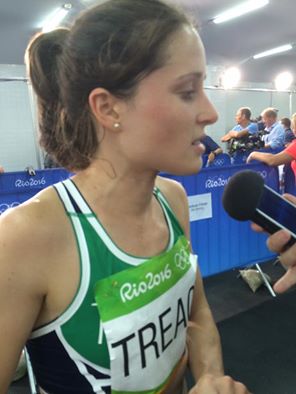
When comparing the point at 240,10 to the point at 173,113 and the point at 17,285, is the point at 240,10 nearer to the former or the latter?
the point at 173,113

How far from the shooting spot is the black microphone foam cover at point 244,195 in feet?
1.90

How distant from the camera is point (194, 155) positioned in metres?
0.71

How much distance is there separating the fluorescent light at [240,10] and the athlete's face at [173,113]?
6.69 m

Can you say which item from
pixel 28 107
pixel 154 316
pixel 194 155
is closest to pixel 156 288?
pixel 154 316

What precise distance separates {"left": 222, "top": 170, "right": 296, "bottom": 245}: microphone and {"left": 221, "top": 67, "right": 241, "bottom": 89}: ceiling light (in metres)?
9.72

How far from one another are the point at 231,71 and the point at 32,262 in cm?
1027

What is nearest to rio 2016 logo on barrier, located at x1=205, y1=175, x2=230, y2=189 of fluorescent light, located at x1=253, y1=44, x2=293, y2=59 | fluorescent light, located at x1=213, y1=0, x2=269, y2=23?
fluorescent light, located at x1=213, y1=0, x2=269, y2=23

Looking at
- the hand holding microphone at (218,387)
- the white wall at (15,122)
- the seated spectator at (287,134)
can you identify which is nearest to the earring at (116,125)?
the hand holding microphone at (218,387)

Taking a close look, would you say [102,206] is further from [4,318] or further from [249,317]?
[249,317]

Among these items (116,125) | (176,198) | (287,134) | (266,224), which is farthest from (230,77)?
(266,224)

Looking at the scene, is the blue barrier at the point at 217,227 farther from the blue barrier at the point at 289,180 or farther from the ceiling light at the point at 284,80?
the ceiling light at the point at 284,80

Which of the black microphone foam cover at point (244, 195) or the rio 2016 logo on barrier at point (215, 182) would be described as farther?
the rio 2016 logo on barrier at point (215, 182)

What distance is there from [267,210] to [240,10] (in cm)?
724

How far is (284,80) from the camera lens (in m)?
11.4
